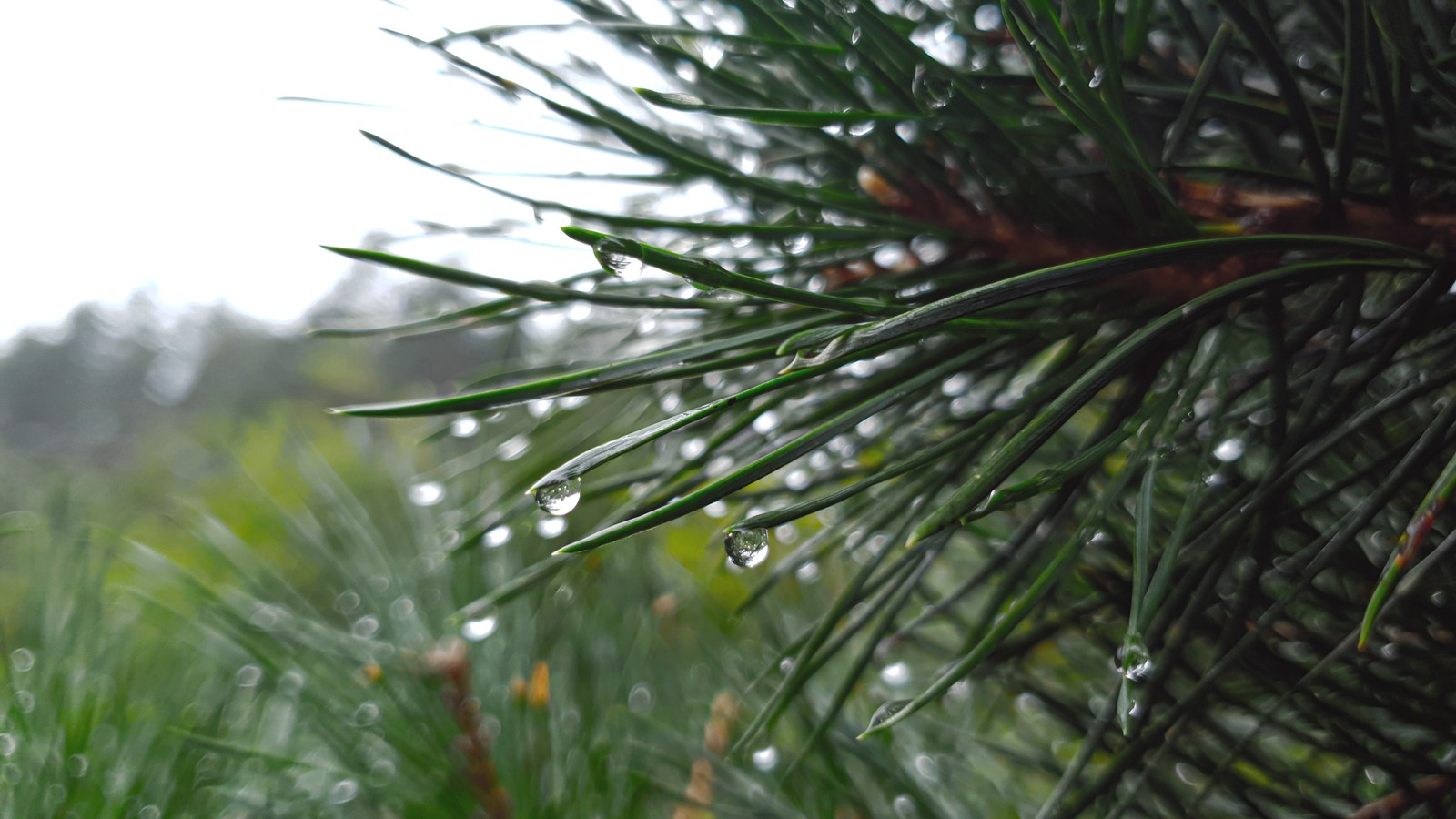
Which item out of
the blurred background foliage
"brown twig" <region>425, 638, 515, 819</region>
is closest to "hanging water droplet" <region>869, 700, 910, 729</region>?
the blurred background foliage

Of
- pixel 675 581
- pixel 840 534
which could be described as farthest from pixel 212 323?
pixel 840 534

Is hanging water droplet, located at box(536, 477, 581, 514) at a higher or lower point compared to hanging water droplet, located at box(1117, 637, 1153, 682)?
lower

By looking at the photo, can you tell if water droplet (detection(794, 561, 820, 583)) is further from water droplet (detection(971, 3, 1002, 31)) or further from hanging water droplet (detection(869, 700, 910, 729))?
water droplet (detection(971, 3, 1002, 31))

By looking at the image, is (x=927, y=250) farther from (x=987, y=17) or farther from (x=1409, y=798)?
(x=1409, y=798)

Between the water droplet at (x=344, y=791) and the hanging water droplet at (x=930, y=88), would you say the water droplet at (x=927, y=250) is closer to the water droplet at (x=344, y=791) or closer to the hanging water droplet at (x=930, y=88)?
the hanging water droplet at (x=930, y=88)

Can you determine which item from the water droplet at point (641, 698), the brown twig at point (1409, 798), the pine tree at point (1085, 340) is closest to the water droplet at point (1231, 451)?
the pine tree at point (1085, 340)
